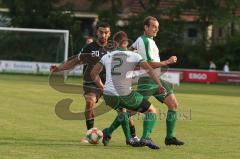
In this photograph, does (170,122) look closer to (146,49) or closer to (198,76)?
(146,49)

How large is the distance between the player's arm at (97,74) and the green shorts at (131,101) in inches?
18.5

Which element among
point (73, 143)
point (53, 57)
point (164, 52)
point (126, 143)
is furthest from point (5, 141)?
point (164, 52)

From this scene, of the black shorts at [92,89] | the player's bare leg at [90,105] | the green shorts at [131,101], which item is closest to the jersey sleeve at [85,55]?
the black shorts at [92,89]

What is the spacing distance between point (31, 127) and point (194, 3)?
42727mm

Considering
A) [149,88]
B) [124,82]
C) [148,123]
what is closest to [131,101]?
[124,82]

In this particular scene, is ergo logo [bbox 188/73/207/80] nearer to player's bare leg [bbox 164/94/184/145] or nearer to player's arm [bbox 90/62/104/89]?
player's bare leg [bbox 164/94/184/145]

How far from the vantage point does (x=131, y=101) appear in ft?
36.5

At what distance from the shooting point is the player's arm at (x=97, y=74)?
455 inches

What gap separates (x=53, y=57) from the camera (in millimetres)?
47312

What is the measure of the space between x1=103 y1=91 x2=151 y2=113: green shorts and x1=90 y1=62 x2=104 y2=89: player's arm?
0.47 meters

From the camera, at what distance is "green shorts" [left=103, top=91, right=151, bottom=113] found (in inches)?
439

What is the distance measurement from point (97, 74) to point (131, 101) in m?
0.88

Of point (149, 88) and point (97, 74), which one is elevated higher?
point (97, 74)

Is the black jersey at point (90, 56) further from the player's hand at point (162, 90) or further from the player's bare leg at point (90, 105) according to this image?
the player's hand at point (162, 90)
